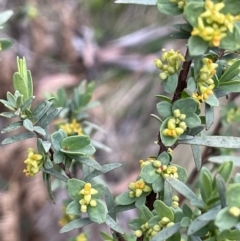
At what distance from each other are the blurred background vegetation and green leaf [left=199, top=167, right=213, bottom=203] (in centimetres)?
89

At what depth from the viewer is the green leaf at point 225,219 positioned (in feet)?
1.21

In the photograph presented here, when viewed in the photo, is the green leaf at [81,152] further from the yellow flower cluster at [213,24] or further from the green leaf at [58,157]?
the yellow flower cluster at [213,24]

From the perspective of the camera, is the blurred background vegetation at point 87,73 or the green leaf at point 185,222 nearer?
the green leaf at point 185,222

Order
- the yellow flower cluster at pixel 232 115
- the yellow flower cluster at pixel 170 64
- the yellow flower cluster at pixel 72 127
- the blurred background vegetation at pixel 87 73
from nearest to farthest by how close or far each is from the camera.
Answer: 1. the yellow flower cluster at pixel 170 64
2. the yellow flower cluster at pixel 72 127
3. the yellow flower cluster at pixel 232 115
4. the blurred background vegetation at pixel 87 73

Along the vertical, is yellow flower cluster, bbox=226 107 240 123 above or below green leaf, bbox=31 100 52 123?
below

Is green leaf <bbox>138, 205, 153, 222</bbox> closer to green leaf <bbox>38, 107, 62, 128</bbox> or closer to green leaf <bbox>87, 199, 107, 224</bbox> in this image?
green leaf <bbox>87, 199, 107, 224</bbox>

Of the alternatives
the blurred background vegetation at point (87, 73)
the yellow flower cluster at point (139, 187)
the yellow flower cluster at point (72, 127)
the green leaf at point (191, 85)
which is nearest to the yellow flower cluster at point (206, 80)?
the green leaf at point (191, 85)

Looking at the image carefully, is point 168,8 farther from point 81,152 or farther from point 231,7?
point 81,152

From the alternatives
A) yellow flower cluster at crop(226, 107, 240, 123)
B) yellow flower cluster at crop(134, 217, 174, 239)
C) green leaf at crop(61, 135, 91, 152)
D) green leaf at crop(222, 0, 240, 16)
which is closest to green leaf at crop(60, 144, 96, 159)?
green leaf at crop(61, 135, 91, 152)

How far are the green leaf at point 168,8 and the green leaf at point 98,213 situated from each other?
0.22m

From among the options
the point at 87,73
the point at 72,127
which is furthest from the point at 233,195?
the point at 87,73

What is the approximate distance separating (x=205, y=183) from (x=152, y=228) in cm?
9

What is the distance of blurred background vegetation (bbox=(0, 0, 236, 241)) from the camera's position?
1375 millimetres

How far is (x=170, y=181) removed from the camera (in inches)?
17.0
